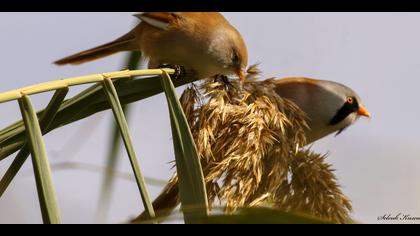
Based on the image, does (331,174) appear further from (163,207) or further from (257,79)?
(163,207)

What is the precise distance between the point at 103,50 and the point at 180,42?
0.36m

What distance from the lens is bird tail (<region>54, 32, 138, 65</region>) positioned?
2.70 metres

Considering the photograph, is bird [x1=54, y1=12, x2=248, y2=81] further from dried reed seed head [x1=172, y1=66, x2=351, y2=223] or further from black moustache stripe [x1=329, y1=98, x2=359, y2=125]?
dried reed seed head [x1=172, y1=66, x2=351, y2=223]

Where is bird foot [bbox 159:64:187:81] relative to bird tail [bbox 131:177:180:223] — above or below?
above

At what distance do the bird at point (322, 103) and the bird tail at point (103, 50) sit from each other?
88 cm

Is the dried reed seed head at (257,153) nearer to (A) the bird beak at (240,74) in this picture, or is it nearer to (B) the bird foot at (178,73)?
(A) the bird beak at (240,74)

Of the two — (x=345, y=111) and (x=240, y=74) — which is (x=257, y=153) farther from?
(x=345, y=111)

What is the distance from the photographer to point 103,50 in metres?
2.93

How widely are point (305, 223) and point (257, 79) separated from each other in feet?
4.73

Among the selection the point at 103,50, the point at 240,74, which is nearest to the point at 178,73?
the point at 240,74

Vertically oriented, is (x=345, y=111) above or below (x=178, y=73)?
below

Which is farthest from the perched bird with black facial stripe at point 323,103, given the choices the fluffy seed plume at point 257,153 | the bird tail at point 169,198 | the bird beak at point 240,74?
the bird tail at point 169,198

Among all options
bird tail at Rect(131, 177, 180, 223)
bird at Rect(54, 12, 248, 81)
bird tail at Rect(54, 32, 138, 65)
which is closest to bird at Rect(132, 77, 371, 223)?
bird at Rect(54, 12, 248, 81)
